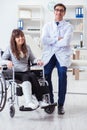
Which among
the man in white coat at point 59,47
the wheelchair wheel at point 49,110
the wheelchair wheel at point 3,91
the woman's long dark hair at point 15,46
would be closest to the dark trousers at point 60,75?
the man in white coat at point 59,47

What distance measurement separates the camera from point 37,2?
7.69 m

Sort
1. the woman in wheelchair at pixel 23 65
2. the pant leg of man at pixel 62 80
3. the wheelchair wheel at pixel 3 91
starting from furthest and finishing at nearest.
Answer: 1. the pant leg of man at pixel 62 80
2. the wheelchair wheel at pixel 3 91
3. the woman in wheelchair at pixel 23 65

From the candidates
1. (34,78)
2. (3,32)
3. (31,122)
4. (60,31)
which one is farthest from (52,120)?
(3,32)

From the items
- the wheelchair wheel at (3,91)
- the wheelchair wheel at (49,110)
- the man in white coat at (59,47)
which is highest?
the man in white coat at (59,47)

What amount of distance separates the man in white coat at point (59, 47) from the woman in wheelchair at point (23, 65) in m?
0.18

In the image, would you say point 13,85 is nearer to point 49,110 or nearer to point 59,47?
point 49,110

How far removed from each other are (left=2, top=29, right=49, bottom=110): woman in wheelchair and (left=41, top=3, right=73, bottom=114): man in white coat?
18 centimetres

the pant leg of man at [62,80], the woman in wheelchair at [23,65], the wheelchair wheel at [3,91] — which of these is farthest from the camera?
the pant leg of man at [62,80]

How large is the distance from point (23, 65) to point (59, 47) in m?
0.45

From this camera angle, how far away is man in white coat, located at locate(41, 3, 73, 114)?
10.9ft

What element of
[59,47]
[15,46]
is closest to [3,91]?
[15,46]

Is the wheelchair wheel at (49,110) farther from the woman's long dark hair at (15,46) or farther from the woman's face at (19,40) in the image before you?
the woman's face at (19,40)

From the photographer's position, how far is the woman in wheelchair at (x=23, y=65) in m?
3.09

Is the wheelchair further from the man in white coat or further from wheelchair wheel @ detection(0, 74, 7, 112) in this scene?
the man in white coat
